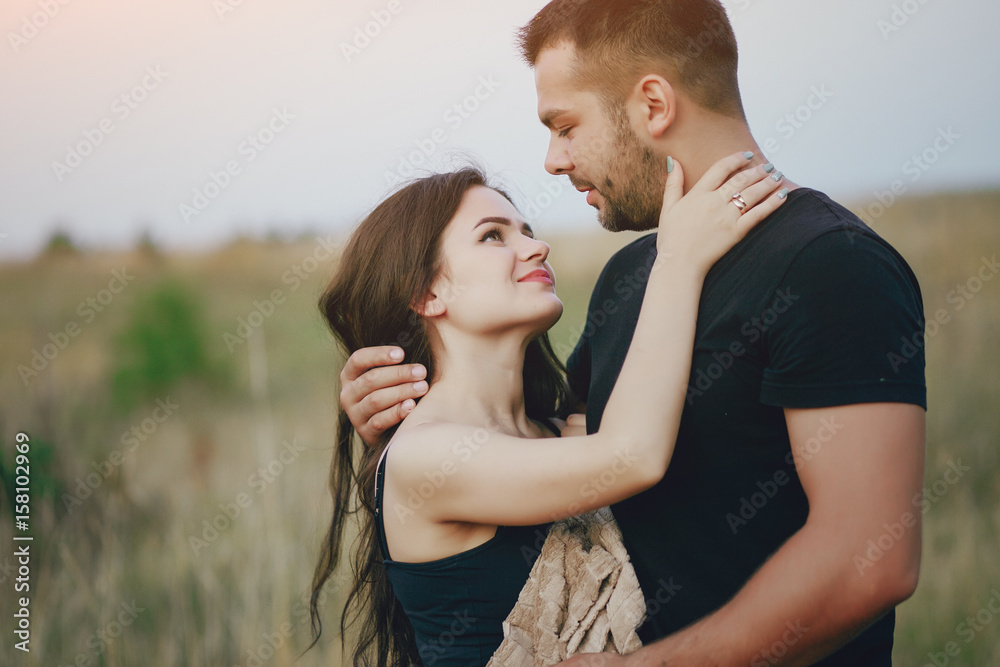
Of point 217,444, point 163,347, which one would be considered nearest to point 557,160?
point 217,444

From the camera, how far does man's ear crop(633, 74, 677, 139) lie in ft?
6.96

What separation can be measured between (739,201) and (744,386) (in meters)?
0.46

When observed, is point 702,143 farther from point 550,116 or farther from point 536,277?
point 536,277

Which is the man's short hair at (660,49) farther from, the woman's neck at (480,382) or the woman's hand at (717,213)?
the woman's neck at (480,382)

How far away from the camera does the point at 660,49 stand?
7.13 ft

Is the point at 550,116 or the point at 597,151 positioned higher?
the point at 550,116

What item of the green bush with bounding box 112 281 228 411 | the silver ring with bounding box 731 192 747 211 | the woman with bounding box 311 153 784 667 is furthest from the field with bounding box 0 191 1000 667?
the silver ring with bounding box 731 192 747 211

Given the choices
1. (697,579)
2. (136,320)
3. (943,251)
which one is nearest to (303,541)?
(697,579)

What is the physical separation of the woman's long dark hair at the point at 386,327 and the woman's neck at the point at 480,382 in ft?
0.46

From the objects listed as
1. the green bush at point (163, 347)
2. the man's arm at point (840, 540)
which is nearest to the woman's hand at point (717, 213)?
the man's arm at point (840, 540)

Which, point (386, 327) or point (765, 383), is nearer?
point (765, 383)

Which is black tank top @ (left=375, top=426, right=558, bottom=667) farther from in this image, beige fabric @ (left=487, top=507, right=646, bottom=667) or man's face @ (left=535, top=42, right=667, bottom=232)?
man's face @ (left=535, top=42, right=667, bottom=232)

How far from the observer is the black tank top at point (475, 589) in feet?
6.56

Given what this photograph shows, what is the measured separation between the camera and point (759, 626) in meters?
1.58
